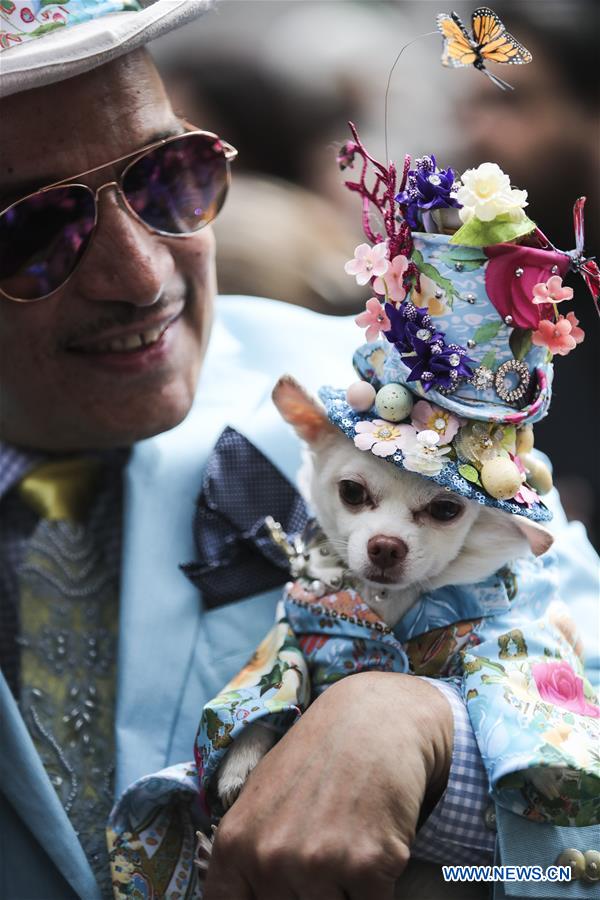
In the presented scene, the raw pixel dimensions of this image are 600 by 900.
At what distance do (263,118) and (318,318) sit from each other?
1409 millimetres

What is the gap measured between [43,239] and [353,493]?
62cm

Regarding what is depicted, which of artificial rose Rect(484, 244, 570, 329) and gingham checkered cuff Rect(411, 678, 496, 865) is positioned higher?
artificial rose Rect(484, 244, 570, 329)

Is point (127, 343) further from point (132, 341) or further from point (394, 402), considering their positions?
point (394, 402)

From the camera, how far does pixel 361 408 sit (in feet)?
4.26

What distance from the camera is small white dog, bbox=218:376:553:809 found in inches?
50.8

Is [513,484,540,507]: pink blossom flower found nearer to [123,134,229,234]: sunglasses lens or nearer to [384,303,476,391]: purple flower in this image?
[384,303,476,391]: purple flower

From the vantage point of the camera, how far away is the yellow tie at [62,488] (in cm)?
180

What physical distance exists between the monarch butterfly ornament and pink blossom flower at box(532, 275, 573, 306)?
27cm

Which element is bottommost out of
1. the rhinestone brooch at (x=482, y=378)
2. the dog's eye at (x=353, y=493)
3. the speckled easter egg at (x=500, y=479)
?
the dog's eye at (x=353, y=493)

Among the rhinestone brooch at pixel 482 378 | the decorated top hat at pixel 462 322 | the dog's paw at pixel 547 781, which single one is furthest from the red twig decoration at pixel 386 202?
the dog's paw at pixel 547 781

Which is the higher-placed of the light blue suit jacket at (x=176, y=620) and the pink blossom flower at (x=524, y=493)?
the pink blossom flower at (x=524, y=493)

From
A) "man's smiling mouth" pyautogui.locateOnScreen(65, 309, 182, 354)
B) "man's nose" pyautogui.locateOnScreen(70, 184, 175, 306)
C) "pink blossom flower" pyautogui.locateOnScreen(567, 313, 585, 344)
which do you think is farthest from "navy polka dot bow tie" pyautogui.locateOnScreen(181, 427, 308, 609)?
"pink blossom flower" pyautogui.locateOnScreen(567, 313, 585, 344)

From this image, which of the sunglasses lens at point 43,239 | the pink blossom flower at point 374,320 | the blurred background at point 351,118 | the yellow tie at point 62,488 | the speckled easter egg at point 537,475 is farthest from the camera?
the blurred background at point 351,118
